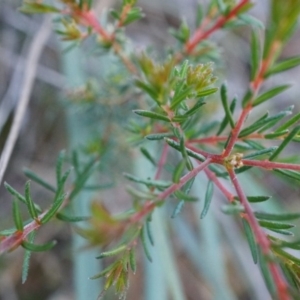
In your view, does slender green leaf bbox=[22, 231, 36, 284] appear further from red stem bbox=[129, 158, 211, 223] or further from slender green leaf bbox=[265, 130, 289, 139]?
slender green leaf bbox=[265, 130, 289, 139]

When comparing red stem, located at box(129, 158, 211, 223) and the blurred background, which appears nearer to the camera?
red stem, located at box(129, 158, 211, 223)

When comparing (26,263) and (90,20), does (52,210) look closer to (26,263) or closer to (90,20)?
(26,263)

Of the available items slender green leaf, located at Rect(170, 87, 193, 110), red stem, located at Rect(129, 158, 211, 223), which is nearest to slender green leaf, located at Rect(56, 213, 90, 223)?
red stem, located at Rect(129, 158, 211, 223)

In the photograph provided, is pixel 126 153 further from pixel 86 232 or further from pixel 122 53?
pixel 86 232

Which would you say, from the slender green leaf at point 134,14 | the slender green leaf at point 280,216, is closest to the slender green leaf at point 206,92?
the slender green leaf at point 280,216

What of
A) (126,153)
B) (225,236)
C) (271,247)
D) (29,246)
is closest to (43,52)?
(126,153)

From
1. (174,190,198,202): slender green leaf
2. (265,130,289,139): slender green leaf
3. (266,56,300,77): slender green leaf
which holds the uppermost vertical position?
(266,56,300,77): slender green leaf

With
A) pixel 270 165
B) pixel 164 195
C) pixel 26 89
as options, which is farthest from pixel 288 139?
pixel 26 89

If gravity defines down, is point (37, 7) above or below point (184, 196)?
above
